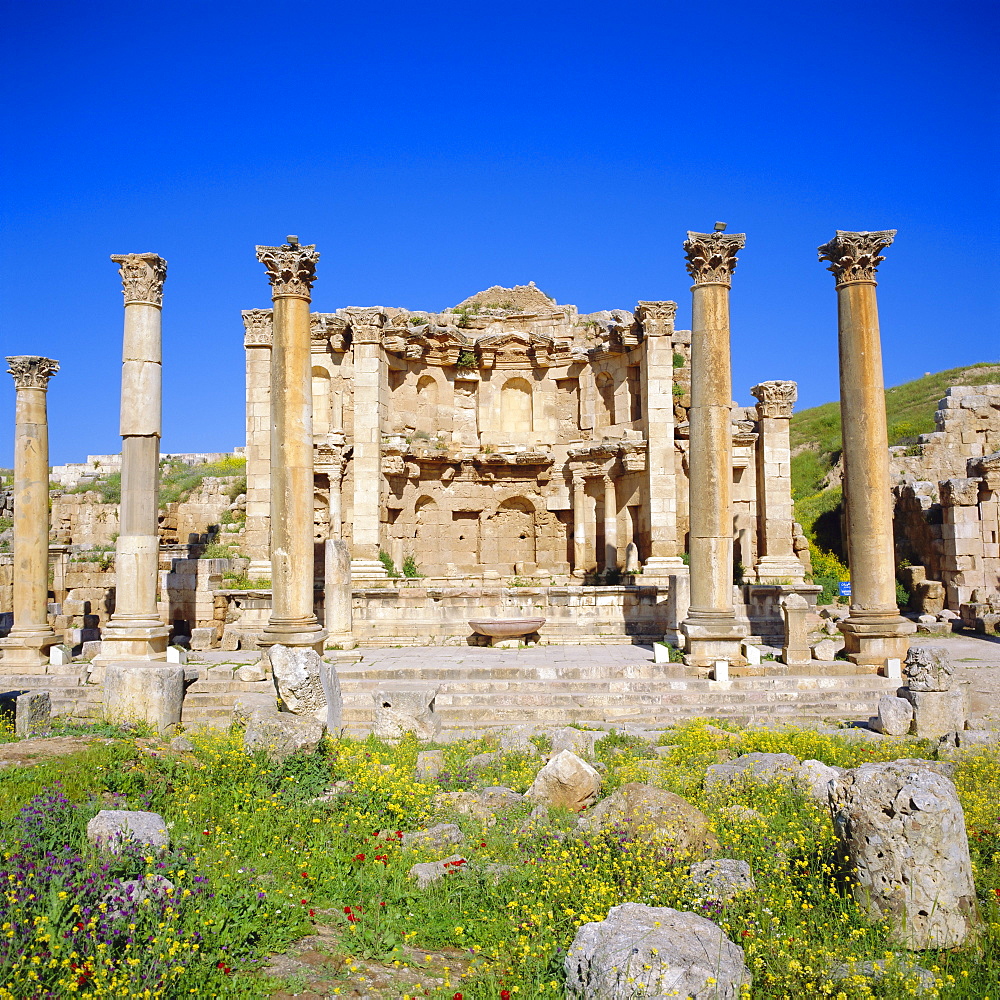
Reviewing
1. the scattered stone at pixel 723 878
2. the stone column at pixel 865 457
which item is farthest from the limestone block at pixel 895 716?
the scattered stone at pixel 723 878

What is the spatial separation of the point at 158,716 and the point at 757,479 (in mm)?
19185

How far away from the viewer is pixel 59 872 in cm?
551

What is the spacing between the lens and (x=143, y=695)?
12258mm

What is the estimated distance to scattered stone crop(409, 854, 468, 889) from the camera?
6488mm

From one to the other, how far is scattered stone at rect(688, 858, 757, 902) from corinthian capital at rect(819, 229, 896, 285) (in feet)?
43.9

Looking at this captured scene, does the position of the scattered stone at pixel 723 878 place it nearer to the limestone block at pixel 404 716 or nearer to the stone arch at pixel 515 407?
the limestone block at pixel 404 716

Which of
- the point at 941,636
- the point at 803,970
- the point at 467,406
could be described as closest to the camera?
the point at 803,970

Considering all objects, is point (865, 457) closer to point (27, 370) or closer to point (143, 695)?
point (143, 695)

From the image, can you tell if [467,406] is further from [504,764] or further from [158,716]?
[504,764]

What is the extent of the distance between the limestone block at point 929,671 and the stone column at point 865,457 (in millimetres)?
3577

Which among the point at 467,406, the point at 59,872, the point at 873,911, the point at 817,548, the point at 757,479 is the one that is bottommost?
the point at 873,911

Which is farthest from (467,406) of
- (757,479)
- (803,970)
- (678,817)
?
(803,970)

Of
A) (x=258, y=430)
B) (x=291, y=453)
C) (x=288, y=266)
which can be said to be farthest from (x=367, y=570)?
(x=288, y=266)

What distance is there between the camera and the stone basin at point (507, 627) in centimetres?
1875
